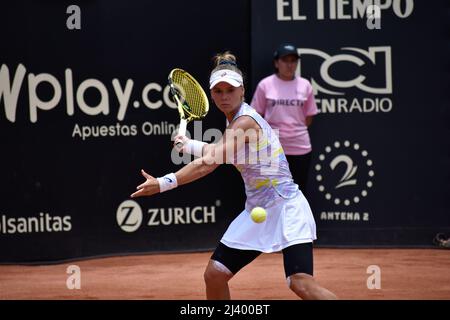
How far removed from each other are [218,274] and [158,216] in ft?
11.8

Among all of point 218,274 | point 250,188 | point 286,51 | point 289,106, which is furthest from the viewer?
point 289,106

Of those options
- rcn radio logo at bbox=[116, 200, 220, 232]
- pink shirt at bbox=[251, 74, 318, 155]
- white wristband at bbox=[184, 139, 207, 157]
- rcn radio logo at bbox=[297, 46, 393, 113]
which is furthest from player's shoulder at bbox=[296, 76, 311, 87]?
white wristband at bbox=[184, 139, 207, 157]

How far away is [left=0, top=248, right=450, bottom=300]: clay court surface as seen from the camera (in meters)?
6.28

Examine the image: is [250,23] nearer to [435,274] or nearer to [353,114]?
[353,114]

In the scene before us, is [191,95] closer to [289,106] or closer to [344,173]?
[289,106]

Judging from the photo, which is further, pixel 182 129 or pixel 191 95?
pixel 191 95

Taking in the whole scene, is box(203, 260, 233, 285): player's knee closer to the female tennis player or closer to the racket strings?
the female tennis player

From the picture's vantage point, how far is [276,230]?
4.50 meters

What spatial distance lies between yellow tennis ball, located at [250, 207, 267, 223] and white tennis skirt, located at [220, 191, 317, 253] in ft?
0.15

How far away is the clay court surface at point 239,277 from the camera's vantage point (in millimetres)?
6277

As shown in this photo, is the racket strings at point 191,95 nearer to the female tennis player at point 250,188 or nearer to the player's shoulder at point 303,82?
the female tennis player at point 250,188

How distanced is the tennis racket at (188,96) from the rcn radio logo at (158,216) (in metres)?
2.84

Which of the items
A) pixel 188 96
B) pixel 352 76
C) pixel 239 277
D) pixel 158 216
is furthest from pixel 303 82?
pixel 188 96
